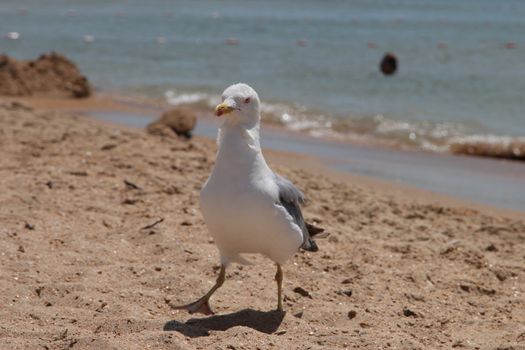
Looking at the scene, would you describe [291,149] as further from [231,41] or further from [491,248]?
[231,41]

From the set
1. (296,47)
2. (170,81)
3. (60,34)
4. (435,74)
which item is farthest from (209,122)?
(60,34)

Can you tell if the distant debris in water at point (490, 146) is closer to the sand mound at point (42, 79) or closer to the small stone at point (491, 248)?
the small stone at point (491, 248)

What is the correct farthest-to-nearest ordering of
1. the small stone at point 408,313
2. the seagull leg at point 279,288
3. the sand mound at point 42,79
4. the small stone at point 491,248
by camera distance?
the sand mound at point 42,79 → the small stone at point 491,248 → the small stone at point 408,313 → the seagull leg at point 279,288

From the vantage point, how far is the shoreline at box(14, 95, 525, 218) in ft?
29.5

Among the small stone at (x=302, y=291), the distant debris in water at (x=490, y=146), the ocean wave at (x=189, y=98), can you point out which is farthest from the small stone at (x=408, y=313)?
the ocean wave at (x=189, y=98)

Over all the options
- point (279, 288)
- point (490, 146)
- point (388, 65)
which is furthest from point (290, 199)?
point (388, 65)

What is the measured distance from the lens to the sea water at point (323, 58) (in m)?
14.3

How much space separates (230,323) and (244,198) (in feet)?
2.41

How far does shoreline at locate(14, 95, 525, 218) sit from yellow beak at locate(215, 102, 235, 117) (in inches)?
182

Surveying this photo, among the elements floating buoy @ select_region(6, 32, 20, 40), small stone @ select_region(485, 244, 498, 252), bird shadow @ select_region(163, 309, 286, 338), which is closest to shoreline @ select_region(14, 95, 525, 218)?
small stone @ select_region(485, 244, 498, 252)

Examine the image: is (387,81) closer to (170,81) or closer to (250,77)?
Result: (250,77)

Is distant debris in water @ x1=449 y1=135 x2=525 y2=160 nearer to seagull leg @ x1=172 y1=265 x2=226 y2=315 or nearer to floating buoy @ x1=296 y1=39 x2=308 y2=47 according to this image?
seagull leg @ x1=172 y1=265 x2=226 y2=315

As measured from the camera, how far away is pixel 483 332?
4.70m

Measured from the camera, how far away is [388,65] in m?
18.9
